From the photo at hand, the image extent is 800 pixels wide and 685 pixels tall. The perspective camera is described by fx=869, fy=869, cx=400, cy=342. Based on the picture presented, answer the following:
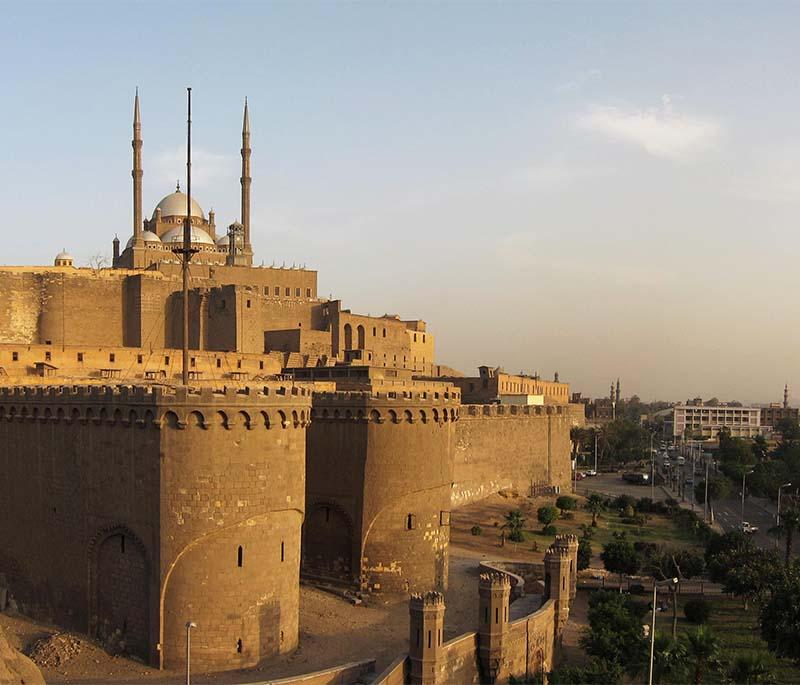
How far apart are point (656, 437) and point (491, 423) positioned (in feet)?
297

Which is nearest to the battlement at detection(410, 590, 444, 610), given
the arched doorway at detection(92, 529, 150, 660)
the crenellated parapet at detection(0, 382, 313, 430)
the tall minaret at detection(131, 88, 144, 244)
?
the crenellated parapet at detection(0, 382, 313, 430)

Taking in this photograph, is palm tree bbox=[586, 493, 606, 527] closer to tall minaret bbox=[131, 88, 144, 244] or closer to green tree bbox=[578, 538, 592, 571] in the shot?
green tree bbox=[578, 538, 592, 571]

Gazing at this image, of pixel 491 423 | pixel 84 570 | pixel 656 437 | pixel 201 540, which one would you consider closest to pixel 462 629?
pixel 201 540

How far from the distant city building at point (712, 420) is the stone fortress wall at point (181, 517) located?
13421 centimetres

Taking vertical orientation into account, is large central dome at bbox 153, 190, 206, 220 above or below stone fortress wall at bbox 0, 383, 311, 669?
above

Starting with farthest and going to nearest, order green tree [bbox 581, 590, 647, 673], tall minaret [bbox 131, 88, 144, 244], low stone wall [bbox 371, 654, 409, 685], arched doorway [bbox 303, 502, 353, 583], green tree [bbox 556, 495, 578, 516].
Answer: tall minaret [bbox 131, 88, 144, 244] < green tree [bbox 556, 495, 578, 516] < arched doorway [bbox 303, 502, 353, 583] < green tree [bbox 581, 590, 647, 673] < low stone wall [bbox 371, 654, 409, 685]

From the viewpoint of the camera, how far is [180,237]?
6906 cm

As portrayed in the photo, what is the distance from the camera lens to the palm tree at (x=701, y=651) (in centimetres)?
2152

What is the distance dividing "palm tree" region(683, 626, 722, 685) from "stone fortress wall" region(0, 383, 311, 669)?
10045mm

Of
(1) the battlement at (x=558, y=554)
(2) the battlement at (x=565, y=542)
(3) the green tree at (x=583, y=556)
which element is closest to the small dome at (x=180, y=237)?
(3) the green tree at (x=583, y=556)

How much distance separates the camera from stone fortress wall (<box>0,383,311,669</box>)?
2019 centimetres

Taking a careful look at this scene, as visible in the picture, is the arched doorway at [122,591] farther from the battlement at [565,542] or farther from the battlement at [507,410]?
the battlement at [507,410]

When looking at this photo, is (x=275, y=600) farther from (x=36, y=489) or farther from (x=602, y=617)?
(x=602, y=617)

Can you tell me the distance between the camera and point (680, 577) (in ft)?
117
